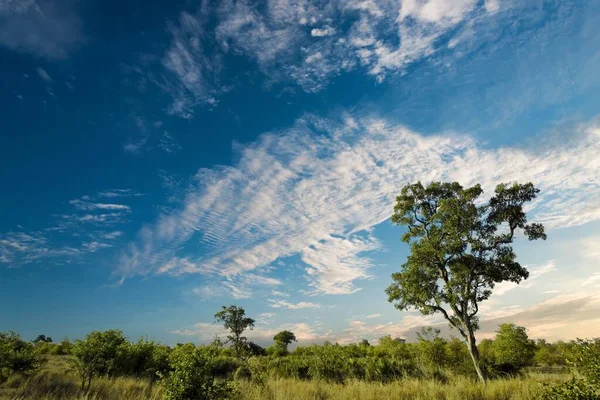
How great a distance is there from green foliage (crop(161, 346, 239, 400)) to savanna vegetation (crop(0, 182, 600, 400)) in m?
0.03

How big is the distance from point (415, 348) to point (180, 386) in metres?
30.8

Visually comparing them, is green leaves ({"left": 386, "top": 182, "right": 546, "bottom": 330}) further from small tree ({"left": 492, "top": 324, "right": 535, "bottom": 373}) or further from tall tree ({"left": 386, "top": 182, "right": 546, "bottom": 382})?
small tree ({"left": 492, "top": 324, "right": 535, "bottom": 373})

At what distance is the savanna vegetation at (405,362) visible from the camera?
12492 millimetres

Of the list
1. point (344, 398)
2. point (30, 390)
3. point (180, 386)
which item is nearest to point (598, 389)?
point (344, 398)

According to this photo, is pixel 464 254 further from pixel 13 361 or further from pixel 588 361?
pixel 13 361

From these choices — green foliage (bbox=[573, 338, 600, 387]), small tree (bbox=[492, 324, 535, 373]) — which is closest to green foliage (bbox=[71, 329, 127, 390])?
green foliage (bbox=[573, 338, 600, 387])

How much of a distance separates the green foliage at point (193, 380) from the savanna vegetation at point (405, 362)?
27 mm

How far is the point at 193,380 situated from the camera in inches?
317

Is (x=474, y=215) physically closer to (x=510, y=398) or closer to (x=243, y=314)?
(x=510, y=398)

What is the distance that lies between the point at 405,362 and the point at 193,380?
80.4 ft

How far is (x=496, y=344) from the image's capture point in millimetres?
37719

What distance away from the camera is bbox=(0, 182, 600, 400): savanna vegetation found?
492 inches

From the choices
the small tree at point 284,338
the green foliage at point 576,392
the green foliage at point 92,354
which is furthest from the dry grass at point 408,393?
the small tree at point 284,338

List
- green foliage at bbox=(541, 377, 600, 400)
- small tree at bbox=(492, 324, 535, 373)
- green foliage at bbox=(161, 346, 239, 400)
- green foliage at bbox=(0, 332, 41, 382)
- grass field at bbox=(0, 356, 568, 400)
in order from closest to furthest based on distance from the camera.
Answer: green foliage at bbox=(541, 377, 600, 400) < green foliage at bbox=(161, 346, 239, 400) < grass field at bbox=(0, 356, 568, 400) < green foliage at bbox=(0, 332, 41, 382) < small tree at bbox=(492, 324, 535, 373)
